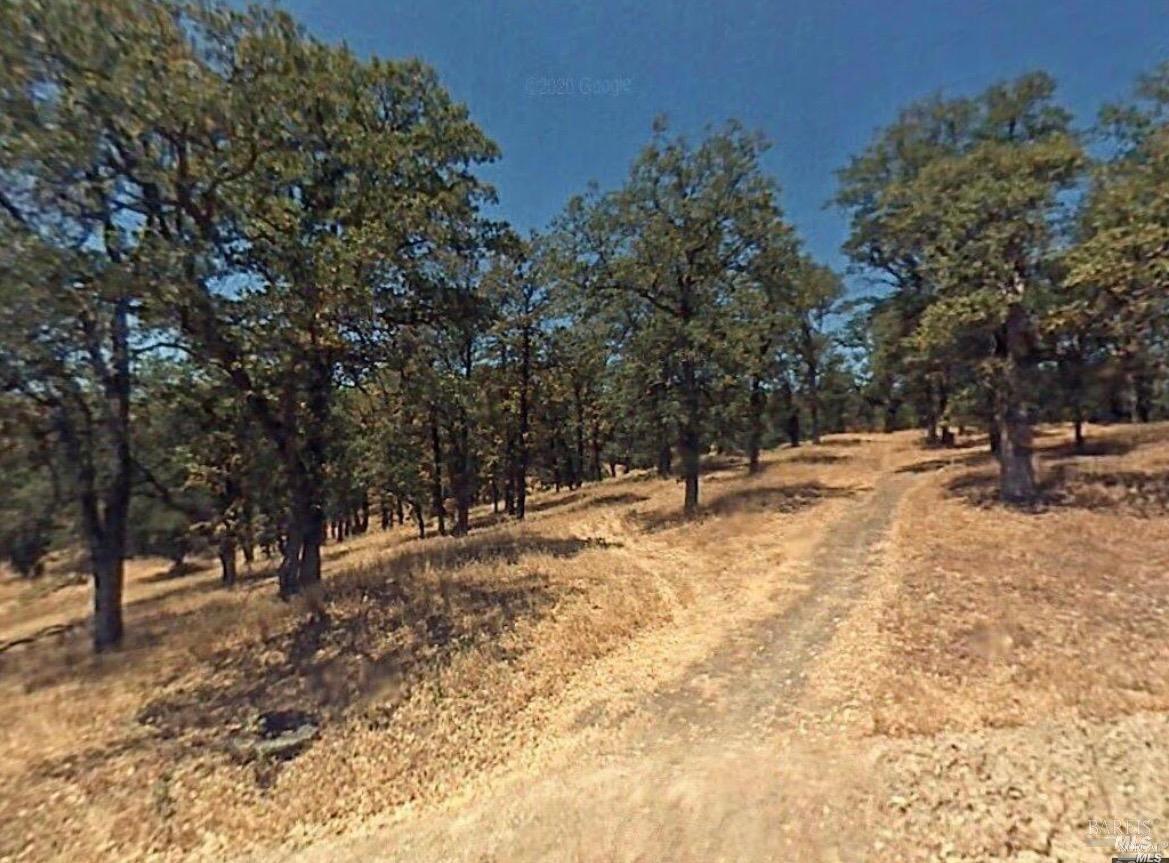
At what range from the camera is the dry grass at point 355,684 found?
5.61 meters

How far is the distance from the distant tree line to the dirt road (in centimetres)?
704

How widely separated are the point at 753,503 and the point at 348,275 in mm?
13440

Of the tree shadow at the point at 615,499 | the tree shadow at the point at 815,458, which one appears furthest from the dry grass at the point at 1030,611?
the tree shadow at the point at 815,458

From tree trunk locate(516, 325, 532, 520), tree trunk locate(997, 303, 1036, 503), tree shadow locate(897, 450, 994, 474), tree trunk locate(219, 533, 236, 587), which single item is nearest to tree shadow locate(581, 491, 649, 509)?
tree trunk locate(516, 325, 532, 520)

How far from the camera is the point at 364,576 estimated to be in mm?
12734

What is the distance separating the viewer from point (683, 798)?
15.9ft

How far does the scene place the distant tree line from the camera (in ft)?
26.5

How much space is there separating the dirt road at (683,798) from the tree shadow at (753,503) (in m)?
10.1

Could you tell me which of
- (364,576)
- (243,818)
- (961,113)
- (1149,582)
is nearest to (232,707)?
(243,818)

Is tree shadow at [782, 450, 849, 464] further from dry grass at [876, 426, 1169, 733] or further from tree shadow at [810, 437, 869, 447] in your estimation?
dry grass at [876, 426, 1169, 733]

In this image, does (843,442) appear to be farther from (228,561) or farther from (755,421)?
(228,561)

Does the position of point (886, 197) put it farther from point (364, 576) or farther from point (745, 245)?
point (364, 576)

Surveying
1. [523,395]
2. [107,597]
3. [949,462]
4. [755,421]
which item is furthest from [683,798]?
[949,462]

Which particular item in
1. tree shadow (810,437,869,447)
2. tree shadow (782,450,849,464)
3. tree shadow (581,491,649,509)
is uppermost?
tree shadow (810,437,869,447)
